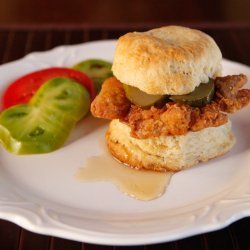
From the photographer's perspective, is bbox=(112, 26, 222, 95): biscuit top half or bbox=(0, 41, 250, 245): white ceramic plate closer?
bbox=(0, 41, 250, 245): white ceramic plate

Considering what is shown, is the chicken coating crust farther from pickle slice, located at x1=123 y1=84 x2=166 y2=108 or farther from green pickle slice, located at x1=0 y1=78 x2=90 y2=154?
green pickle slice, located at x1=0 y1=78 x2=90 y2=154

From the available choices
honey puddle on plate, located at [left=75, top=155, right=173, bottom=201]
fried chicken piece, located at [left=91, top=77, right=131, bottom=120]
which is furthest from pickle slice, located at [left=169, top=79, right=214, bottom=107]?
honey puddle on plate, located at [left=75, top=155, right=173, bottom=201]

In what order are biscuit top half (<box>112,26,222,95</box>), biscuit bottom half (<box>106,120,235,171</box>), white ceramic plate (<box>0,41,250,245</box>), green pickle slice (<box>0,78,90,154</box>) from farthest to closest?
green pickle slice (<box>0,78,90,154</box>) → biscuit bottom half (<box>106,120,235,171</box>) → biscuit top half (<box>112,26,222,95</box>) → white ceramic plate (<box>0,41,250,245</box>)

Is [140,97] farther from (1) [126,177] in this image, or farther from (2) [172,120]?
(1) [126,177]

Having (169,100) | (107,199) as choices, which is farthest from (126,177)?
(169,100)

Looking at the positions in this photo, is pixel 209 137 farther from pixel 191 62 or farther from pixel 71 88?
pixel 71 88
